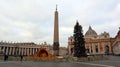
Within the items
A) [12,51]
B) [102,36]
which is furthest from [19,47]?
[102,36]

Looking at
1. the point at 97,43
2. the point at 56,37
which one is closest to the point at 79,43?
the point at 56,37

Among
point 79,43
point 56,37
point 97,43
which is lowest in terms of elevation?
point 79,43

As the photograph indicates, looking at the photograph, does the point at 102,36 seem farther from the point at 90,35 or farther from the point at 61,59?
the point at 61,59

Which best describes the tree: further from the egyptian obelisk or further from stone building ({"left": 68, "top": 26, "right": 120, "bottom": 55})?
stone building ({"left": 68, "top": 26, "right": 120, "bottom": 55})

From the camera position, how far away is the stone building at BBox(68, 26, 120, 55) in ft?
434

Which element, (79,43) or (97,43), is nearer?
(79,43)

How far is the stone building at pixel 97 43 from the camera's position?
434ft

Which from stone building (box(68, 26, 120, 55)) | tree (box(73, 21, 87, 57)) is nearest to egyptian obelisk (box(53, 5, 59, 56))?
tree (box(73, 21, 87, 57))

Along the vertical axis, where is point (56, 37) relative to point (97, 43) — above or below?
below

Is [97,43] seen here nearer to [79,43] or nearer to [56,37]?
[79,43]

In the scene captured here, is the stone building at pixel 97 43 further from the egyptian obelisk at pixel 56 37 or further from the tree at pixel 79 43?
the egyptian obelisk at pixel 56 37

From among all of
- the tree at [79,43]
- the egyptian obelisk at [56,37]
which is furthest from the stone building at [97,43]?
the egyptian obelisk at [56,37]

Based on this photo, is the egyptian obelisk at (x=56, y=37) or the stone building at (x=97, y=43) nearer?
the egyptian obelisk at (x=56, y=37)

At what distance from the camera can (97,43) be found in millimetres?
135875
